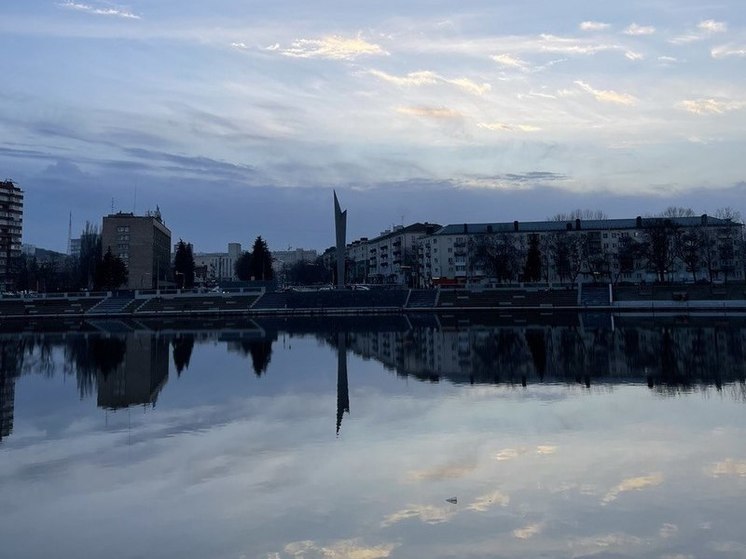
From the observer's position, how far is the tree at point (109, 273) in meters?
83.3

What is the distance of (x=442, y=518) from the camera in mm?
8281

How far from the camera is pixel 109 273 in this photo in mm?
83688

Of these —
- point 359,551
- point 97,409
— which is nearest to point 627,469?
point 359,551

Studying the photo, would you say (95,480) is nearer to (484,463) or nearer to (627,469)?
(484,463)

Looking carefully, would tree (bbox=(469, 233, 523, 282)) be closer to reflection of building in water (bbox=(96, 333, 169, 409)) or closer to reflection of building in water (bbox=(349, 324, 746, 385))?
reflection of building in water (bbox=(349, 324, 746, 385))

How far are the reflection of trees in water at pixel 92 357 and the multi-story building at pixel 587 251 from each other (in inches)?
2194

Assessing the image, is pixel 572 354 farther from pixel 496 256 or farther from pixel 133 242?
pixel 133 242

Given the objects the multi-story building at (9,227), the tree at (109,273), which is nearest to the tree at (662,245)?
the tree at (109,273)

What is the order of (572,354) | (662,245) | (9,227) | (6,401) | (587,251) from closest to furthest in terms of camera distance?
1. (6,401)
2. (572,354)
3. (662,245)
4. (587,251)
5. (9,227)

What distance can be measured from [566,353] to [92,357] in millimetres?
19219

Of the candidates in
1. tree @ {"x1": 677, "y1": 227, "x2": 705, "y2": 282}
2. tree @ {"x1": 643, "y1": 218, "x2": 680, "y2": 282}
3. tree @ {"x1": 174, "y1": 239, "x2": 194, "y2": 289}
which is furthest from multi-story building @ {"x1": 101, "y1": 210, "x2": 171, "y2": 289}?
tree @ {"x1": 677, "y1": 227, "x2": 705, "y2": 282}

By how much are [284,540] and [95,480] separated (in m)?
4.11

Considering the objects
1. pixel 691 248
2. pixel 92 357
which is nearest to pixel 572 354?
pixel 92 357

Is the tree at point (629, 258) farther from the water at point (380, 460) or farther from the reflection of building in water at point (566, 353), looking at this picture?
the water at point (380, 460)
